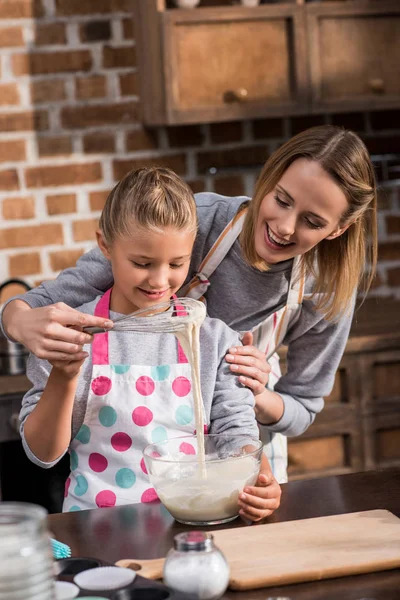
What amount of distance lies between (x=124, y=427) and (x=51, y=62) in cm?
172

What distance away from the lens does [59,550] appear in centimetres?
132

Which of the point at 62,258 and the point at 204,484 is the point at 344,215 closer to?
the point at 204,484

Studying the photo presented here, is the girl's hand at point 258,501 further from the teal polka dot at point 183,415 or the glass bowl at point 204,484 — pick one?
the teal polka dot at point 183,415

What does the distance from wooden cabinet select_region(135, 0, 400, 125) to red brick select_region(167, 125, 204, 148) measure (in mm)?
129

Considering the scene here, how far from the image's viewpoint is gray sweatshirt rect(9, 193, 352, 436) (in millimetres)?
1971

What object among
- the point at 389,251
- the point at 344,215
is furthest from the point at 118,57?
the point at 344,215

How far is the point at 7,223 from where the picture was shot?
119 inches

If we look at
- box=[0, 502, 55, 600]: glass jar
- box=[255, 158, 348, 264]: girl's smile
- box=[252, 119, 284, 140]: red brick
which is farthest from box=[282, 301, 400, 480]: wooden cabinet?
box=[0, 502, 55, 600]: glass jar

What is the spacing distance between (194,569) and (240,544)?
9.2 inches

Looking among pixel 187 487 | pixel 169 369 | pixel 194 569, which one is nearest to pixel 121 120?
pixel 169 369

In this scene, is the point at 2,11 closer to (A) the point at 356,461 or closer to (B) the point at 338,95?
(B) the point at 338,95

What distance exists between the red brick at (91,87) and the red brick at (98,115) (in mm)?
34

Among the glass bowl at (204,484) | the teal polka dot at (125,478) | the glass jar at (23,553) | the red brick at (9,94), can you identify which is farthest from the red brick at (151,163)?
the glass jar at (23,553)

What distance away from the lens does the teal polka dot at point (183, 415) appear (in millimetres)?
1672
